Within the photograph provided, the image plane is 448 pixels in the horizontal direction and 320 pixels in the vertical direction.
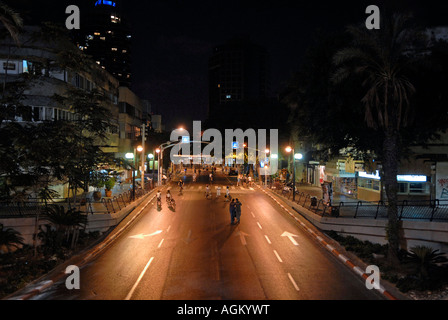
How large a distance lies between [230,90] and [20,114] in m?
185

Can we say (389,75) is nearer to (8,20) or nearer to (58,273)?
(8,20)

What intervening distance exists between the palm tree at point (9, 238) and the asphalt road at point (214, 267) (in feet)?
12.9

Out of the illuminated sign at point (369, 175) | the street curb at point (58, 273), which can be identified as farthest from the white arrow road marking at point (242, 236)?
the illuminated sign at point (369, 175)

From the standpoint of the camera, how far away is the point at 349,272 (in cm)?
1341

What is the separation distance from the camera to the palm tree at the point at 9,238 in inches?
604

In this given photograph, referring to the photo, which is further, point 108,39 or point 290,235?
point 108,39

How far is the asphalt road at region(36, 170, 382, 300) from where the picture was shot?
11062 mm

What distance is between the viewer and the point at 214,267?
44.7ft

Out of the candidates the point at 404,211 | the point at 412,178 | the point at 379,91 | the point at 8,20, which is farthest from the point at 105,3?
the point at 404,211

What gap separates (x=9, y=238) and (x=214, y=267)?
361 inches

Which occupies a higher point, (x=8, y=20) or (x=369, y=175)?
(x=8, y=20)

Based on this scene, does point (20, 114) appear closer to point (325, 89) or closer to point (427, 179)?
point (325, 89)

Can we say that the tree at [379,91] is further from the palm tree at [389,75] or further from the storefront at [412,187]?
the storefront at [412,187]

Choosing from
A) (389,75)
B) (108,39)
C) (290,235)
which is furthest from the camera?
(108,39)
